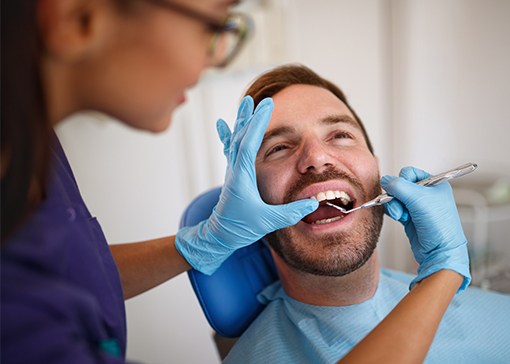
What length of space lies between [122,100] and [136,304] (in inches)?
71.1

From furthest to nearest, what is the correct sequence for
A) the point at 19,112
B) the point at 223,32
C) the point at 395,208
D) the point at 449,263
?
the point at 395,208
the point at 449,263
the point at 223,32
the point at 19,112

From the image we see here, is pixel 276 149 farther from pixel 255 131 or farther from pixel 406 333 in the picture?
pixel 406 333

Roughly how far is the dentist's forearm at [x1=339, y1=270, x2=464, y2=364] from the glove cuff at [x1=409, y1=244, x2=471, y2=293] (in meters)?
0.08

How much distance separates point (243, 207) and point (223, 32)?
0.48 m

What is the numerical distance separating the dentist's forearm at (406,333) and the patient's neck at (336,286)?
0.31 metres

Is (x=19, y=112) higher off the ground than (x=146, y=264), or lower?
higher

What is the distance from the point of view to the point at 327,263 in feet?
3.37

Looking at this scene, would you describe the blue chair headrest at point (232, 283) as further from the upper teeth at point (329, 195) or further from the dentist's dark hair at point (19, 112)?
the dentist's dark hair at point (19, 112)

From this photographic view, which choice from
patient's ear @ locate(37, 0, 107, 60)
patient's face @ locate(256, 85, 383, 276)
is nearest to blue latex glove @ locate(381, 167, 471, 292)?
patient's face @ locate(256, 85, 383, 276)

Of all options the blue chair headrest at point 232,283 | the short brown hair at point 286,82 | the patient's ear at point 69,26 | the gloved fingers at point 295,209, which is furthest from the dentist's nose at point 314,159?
the patient's ear at point 69,26

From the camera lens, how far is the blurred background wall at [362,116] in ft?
6.57

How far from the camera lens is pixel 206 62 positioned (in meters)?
0.58

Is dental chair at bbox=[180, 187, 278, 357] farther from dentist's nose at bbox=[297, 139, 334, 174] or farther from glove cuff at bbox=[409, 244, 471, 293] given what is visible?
glove cuff at bbox=[409, 244, 471, 293]

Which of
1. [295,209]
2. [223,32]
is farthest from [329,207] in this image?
[223,32]
